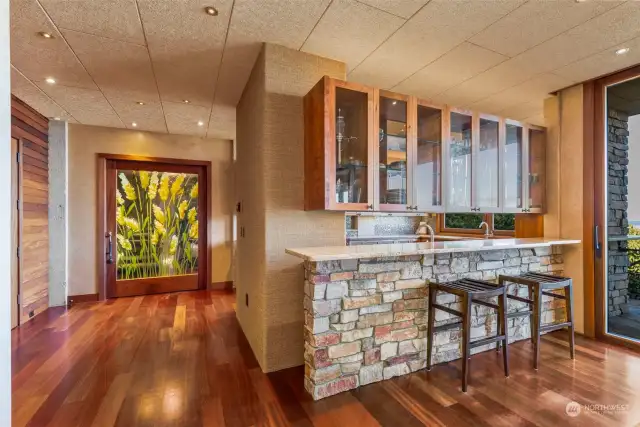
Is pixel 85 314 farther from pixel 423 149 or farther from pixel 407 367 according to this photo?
pixel 423 149

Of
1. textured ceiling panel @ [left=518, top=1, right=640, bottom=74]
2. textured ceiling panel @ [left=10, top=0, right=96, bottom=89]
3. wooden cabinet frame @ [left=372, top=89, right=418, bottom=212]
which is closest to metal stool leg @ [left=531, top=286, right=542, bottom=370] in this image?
wooden cabinet frame @ [left=372, top=89, right=418, bottom=212]

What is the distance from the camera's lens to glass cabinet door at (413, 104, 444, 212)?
2.78m

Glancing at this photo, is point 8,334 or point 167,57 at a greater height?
point 167,57

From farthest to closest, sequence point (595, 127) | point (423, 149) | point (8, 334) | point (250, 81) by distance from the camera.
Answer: point (595, 127) < point (250, 81) < point (423, 149) < point (8, 334)

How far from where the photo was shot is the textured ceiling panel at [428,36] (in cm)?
209

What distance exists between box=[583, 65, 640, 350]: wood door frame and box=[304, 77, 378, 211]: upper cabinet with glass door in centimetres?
248

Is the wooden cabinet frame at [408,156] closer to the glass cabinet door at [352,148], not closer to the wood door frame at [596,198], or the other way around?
the glass cabinet door at [352,148]

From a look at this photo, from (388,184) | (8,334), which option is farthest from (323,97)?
(8,334)

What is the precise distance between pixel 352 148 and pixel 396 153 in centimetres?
41

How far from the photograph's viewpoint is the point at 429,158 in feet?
9.30

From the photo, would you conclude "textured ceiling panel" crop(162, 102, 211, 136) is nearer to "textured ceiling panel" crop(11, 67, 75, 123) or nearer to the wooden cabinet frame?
"textured ceiling panel" crop(11, 67, 75, 123)

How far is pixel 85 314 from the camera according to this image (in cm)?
403

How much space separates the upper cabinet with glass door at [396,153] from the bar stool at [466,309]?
0.74 meters

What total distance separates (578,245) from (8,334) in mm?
4439
